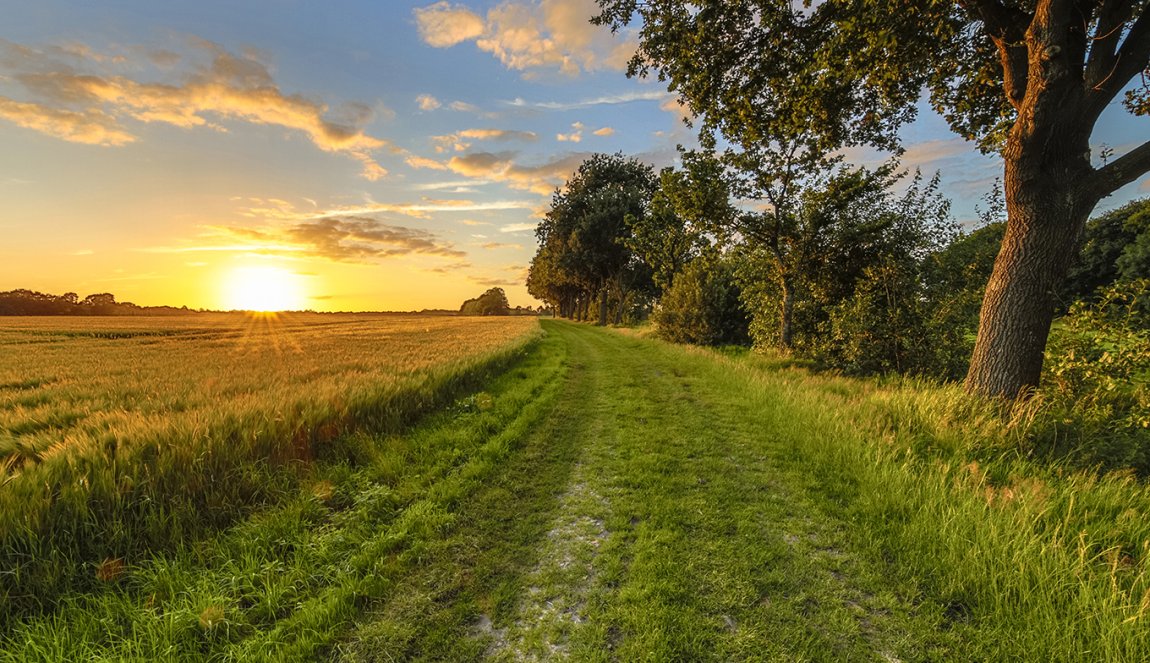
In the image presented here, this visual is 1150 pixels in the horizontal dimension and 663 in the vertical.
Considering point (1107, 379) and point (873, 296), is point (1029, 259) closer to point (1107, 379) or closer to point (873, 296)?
point (1107, 379)

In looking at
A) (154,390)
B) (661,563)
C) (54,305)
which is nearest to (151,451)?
(661,563)

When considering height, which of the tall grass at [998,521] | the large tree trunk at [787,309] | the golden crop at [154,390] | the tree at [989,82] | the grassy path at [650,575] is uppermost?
the tree at [989,82]

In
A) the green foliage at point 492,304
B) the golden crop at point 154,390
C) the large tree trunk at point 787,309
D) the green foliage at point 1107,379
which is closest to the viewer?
the golden crop at point 154,390

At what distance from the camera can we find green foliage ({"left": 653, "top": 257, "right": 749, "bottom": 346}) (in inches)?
936

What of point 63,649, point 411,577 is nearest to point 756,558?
point 411,577

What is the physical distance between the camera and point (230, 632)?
3.08m

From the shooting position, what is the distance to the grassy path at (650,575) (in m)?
3.04

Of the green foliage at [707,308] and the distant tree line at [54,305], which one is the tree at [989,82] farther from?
the distant tree line at [54,305]

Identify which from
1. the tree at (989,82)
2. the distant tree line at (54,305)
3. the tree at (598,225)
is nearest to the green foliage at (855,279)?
the tree at (989,82)

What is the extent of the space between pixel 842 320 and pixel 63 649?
16718mm

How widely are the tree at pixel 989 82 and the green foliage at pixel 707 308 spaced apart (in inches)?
516

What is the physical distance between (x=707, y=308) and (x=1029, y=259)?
1663cm

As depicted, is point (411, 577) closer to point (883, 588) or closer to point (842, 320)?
point (883, 588)

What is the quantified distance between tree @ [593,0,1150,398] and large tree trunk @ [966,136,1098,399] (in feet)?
0.07
